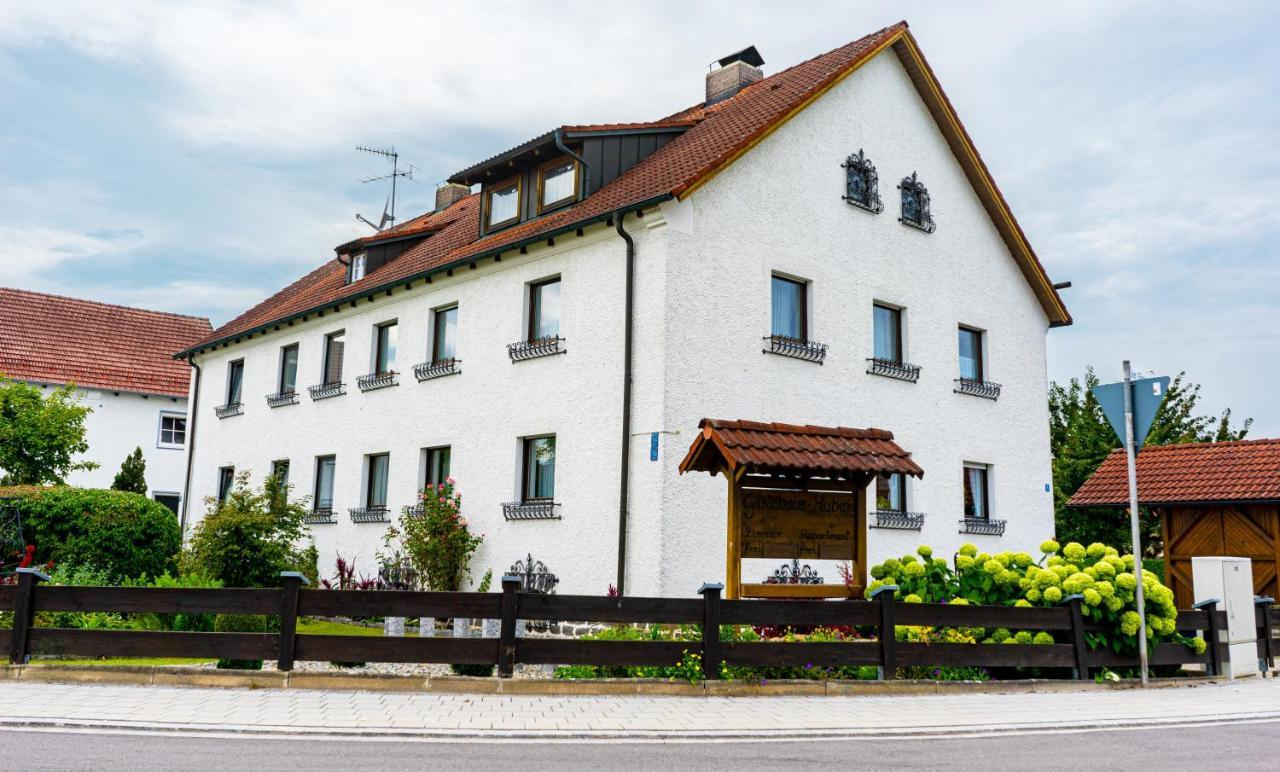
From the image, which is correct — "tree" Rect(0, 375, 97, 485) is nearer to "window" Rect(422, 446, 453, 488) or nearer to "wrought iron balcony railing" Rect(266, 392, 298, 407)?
"wrought iron balcony railing" Rect(266, 392, 298, 407)

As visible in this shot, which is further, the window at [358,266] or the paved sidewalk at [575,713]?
the window at [358,266]

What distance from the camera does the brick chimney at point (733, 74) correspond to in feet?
74.0

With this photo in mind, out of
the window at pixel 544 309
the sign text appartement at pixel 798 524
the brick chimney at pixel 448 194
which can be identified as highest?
the brick chimney at pixel 448 194

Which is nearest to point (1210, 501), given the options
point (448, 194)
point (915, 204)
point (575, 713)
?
point (915, 204)

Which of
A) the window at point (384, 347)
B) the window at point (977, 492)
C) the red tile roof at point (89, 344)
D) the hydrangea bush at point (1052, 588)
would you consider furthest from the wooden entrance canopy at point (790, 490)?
A: the red tile roof at point (89, 344)

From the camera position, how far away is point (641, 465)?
597 inches

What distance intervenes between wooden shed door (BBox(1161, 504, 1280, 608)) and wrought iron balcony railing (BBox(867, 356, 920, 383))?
7.23 meters

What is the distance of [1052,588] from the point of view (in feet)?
41.8

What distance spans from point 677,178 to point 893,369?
545 centimetres

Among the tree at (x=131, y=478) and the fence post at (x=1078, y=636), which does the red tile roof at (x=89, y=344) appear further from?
the fence post at (x=1078, y=636)

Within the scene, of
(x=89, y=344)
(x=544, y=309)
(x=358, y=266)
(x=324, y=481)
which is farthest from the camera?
(x=89, y=344)

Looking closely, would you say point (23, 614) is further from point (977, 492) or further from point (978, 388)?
point (978, 388)

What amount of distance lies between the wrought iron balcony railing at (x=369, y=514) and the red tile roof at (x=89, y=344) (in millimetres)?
17360

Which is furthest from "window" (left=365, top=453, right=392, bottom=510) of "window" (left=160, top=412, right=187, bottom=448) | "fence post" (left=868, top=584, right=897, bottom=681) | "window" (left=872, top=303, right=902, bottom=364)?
"window" (left=160, top=412, right=187, bottom=448)
